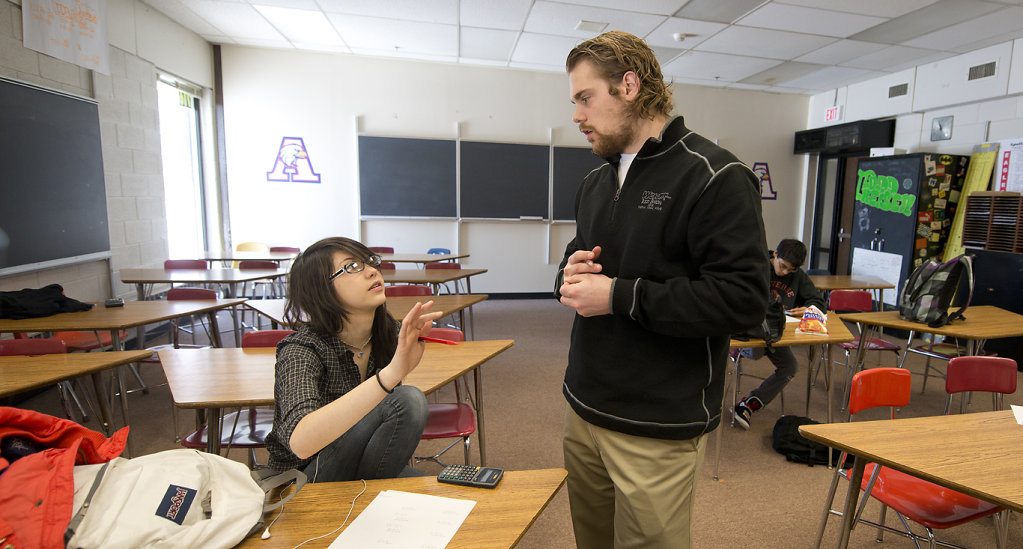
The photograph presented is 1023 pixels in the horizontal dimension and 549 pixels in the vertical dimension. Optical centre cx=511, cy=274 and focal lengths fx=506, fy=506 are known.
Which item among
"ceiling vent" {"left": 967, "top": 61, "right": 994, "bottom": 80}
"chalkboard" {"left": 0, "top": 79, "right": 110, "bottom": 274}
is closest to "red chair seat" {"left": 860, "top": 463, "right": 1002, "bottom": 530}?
"chalkboard" {"left": 0, "top": 79, "right": 110, "bottom": 274}

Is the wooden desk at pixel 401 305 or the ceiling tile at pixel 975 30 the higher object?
the ceiling tile at pixel 975 30

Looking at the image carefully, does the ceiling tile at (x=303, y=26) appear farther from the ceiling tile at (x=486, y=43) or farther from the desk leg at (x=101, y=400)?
the desk leg at (x=101, y=400)

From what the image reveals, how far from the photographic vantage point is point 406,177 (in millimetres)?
6352

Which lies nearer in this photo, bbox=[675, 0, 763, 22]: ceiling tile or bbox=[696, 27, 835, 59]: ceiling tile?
bbox=[675, 0, 763, 22]: ceiling tile

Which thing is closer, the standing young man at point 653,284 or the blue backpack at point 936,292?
the standing young man at point 653,284

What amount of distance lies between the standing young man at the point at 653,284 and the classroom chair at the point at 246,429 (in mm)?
1288

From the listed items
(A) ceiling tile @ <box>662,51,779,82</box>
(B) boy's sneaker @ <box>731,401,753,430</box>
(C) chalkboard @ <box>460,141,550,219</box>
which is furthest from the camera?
(C) chalkboard @ <box>460,141,550,219</box>

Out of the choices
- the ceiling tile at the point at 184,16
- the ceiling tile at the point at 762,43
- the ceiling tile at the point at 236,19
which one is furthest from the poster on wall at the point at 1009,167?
the ceiling tile at the point at 184,16

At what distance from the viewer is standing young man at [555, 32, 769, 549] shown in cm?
93

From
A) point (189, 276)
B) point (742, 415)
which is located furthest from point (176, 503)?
point (189, 276)

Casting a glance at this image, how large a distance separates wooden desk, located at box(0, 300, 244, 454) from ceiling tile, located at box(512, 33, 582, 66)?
3903mm

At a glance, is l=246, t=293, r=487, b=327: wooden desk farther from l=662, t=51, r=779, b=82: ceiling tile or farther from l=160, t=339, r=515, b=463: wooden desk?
l=662, t=51, r=779, b=82: ceiling tile

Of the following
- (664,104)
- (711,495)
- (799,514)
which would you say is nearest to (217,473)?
(664,104)

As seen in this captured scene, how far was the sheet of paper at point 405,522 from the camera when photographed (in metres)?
0.93
